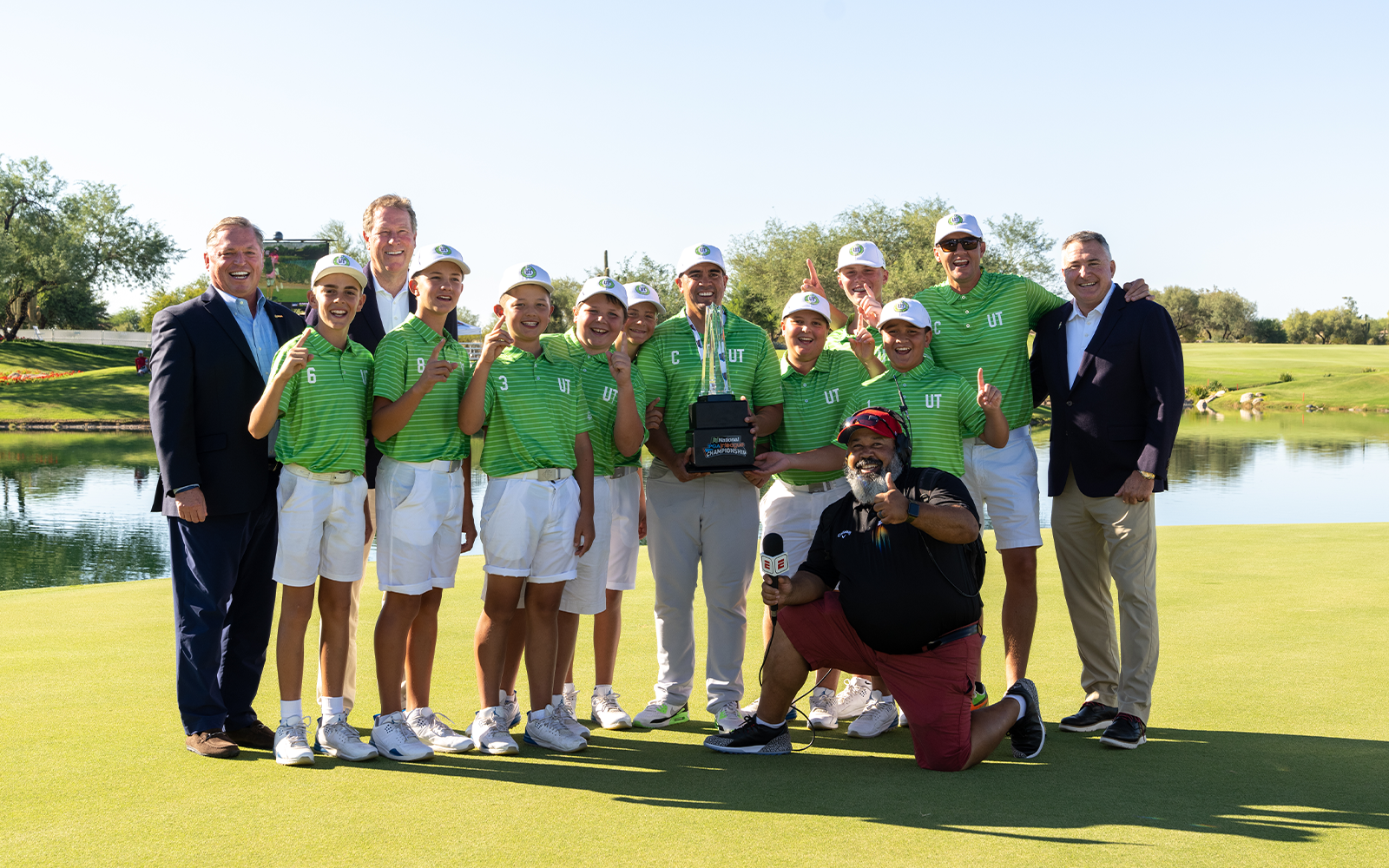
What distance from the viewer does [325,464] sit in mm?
4352

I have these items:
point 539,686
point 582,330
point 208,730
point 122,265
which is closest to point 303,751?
point 208,730

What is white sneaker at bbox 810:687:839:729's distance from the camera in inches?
200

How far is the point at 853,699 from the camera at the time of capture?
209 inches

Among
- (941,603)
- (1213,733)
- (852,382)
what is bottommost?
(1213,733)

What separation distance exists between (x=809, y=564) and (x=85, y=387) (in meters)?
44.7

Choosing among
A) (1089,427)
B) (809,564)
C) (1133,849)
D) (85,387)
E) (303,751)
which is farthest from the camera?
(85,387)

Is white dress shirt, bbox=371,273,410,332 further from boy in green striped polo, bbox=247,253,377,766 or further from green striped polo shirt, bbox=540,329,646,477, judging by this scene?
green striped polo shirt, bbox=540,329,646,477

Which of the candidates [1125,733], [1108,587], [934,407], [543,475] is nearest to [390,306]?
[543,475]

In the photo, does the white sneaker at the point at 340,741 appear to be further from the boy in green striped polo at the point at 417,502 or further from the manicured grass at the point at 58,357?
the manicured grass at the point at 58,357

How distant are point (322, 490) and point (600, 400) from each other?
4.43 ft

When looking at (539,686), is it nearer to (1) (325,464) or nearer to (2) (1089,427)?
(1) (325,464)

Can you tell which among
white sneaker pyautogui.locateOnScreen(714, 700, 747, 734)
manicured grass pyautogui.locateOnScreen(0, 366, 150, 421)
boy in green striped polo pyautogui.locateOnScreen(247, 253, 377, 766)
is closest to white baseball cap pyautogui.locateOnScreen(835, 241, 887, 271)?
white sneaker pyautogui.locateOnScreen(714, 700, 747, 734)

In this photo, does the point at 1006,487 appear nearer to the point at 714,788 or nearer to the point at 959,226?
the point at 959,226

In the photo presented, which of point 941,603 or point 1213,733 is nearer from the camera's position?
point 941,603
